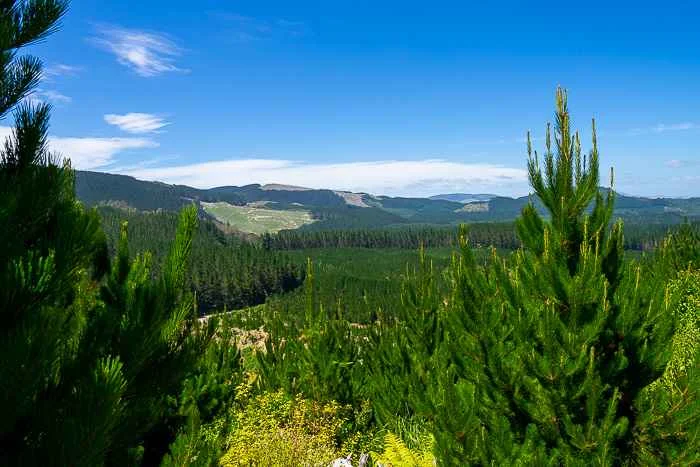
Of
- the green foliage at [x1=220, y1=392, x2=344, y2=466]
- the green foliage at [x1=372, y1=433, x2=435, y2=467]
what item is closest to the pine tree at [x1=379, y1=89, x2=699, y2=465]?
the green foliage at [x1=372, y1=433, x2=435, y2=467]

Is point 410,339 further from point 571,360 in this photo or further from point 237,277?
point 237,277

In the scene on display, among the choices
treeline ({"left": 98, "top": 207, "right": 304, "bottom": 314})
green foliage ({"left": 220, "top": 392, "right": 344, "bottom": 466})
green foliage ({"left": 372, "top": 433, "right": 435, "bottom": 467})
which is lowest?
treeline ({"left": 98, "top": 207, "right": 304, "bottom": 314})

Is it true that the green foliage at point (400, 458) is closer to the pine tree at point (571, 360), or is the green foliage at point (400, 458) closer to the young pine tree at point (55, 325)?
the pine tree at point (571, 360)

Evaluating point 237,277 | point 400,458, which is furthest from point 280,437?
point 237,277

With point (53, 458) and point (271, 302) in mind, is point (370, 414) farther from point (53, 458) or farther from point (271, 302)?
point (271, 302)

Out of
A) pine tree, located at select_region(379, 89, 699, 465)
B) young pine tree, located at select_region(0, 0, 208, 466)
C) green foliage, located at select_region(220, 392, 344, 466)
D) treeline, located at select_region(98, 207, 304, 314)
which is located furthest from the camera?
treeline, located at select_region(98, 207, 304, 314)

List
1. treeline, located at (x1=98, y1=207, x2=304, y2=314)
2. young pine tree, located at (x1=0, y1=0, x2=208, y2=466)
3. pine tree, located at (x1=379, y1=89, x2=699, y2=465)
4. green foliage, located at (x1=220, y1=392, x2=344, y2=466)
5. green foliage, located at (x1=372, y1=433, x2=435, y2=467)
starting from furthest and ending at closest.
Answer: treeline, located at (x1=98, y1=207, x2=304, y2=314) < green foliage, located at (x1=220, y1=392, x2=344, y2=466) < green foliage, located at (x1=372, y1=433, x2=435, y2=467) < pine tree, located at (x1=379, y1=89, x2=699, y2=465) < young pine tree, located at (x1=0, y1=0, x2=208, y2=466)

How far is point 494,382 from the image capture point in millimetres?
7918

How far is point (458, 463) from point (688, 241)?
3800 centimetres

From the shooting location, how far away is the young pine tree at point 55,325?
3.37 m

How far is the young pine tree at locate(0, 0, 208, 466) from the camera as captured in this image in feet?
11.1

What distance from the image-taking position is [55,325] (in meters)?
3.52

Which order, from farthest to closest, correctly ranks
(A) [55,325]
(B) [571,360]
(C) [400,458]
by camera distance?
(C) [400,458], (B) [571,360], (A) [55,325]

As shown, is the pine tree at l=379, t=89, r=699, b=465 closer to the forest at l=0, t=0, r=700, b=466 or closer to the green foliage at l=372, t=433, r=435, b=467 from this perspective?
the forest at l=0, t=0, r=700, b=466
